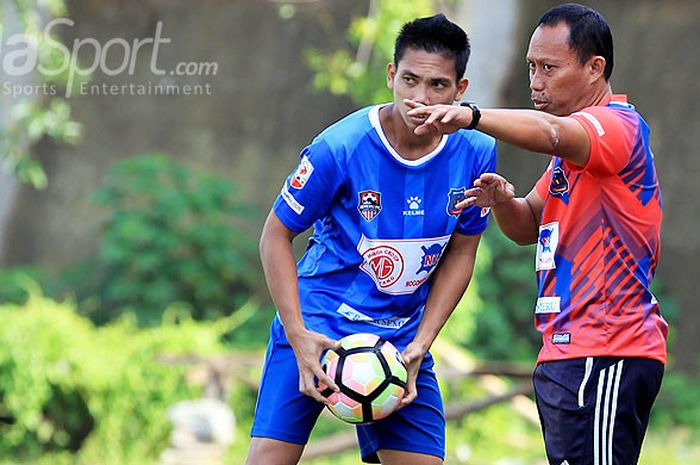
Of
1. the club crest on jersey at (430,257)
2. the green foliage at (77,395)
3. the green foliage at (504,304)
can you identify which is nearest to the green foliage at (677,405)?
the green foliage at (504,304)

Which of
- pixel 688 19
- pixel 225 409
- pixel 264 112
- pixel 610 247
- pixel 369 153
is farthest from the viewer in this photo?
pixel 264 112

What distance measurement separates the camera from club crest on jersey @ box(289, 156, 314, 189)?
400cm

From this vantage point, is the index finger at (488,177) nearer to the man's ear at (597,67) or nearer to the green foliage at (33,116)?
the man's ear at (597,67)

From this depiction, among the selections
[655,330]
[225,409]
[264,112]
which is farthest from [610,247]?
[264,112]

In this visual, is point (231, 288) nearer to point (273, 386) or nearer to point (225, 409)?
point (225, 409)

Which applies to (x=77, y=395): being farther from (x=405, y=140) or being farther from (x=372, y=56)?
(x=405, y=140)

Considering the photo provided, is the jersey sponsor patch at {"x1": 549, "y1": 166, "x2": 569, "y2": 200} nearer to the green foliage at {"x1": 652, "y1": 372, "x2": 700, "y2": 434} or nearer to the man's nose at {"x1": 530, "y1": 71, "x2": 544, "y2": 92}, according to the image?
the man's nose at {"x1": 530, "y1": 71, "x2": 544, "y2": 92}

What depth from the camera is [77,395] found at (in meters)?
8.08

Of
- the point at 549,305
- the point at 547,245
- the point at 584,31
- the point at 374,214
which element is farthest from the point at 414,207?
the point at 584,31

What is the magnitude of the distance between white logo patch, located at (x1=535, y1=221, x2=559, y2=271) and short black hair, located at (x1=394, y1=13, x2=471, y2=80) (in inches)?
24.7

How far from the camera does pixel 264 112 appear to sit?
10930 mm

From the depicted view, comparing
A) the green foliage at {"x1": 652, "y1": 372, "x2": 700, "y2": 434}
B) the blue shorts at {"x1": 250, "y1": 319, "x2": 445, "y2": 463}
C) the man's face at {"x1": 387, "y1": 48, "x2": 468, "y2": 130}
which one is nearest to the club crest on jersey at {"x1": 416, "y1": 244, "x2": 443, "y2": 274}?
the blue shorts at {"x1": 250, "y1": 319, "x2": 445, "y2": 463}

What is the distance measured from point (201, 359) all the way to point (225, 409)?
44cm

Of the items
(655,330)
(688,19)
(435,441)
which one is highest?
(688,19)
